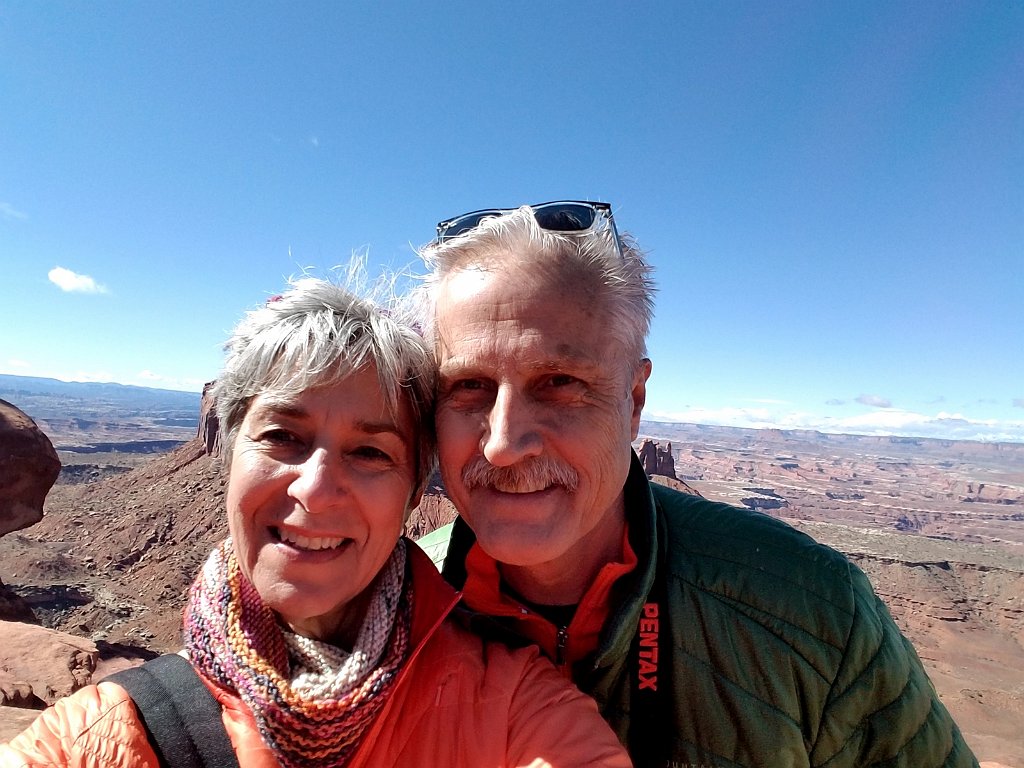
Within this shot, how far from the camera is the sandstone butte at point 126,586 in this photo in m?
8.45

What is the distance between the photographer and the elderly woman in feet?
4.35

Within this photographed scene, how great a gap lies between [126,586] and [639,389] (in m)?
27.6

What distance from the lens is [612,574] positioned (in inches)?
68.2

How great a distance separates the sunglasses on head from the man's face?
0.27m

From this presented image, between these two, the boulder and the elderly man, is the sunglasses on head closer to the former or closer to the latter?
the elderly man

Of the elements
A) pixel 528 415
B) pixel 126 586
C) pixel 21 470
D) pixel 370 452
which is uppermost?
pixel 528 415

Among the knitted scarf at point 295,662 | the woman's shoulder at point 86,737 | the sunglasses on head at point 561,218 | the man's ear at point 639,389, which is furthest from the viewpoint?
the man's ear at point 639,389

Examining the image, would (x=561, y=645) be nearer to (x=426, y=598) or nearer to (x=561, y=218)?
(x=426, y=598)

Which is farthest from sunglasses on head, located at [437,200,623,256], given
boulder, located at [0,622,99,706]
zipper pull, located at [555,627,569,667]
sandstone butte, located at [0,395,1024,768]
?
boulder, located at [0,622,99,706]

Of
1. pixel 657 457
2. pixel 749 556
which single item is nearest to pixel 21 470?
pixel 749 556

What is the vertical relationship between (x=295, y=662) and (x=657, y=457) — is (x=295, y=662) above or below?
above

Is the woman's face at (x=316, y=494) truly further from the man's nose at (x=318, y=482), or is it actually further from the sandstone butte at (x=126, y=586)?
the sandstone butte at (x=126, y=586)

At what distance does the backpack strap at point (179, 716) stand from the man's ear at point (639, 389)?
1.45 meters

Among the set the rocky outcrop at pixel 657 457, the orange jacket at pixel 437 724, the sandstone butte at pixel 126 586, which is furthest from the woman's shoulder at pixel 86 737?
the rocky outcrop at pixel 657 457
